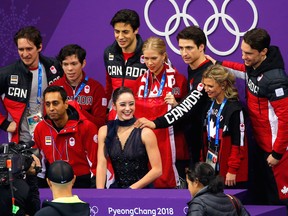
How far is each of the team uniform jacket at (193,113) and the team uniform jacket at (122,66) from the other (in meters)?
0.57

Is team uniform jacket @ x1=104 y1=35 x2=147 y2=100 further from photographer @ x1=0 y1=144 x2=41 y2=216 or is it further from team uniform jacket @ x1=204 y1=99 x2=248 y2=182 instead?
photographer @ x1=0 y1=144 x2=41 y2=216

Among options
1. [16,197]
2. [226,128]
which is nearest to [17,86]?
[226,128]

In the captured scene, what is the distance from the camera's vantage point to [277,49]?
36.7 feet

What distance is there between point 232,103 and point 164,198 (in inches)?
68.4

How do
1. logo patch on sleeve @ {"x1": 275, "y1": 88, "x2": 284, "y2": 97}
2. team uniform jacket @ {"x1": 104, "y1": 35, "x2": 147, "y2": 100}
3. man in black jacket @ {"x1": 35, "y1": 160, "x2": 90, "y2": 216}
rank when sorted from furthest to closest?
team uniform jacket @ {"x1": 104, "y1": 35, "x2": 147, "y2": 100} < logo patch on sleeve @ {"x1": 275, "y1": 88, "x2": 284, "y2": 97} < man in black jacket @ {"x1": 35, "y1": 160, "x2": 90, "y2": 216}

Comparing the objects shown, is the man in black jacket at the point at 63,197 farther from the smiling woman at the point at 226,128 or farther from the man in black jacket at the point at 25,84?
the man in black jacket at the point at 25,84

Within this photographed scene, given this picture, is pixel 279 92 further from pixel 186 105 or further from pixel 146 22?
pixel 146 22

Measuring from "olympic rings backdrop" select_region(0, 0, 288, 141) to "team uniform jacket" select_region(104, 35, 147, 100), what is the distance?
0.74 m

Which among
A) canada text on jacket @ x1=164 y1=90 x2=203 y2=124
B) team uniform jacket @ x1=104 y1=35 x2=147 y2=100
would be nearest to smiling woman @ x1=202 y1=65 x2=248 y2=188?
canada text on jacket @ x1=164 y1=90 x2=203 y2=124

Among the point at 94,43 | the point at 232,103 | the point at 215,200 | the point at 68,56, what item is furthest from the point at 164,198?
the point at 94,43

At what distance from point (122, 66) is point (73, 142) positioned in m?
1.07

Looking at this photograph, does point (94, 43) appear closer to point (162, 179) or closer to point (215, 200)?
point (162, 179)

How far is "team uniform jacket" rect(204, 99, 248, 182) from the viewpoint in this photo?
11078 mm

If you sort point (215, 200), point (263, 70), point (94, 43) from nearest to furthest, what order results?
point (215, 200)
point (263, 70)
point (94, 43)
